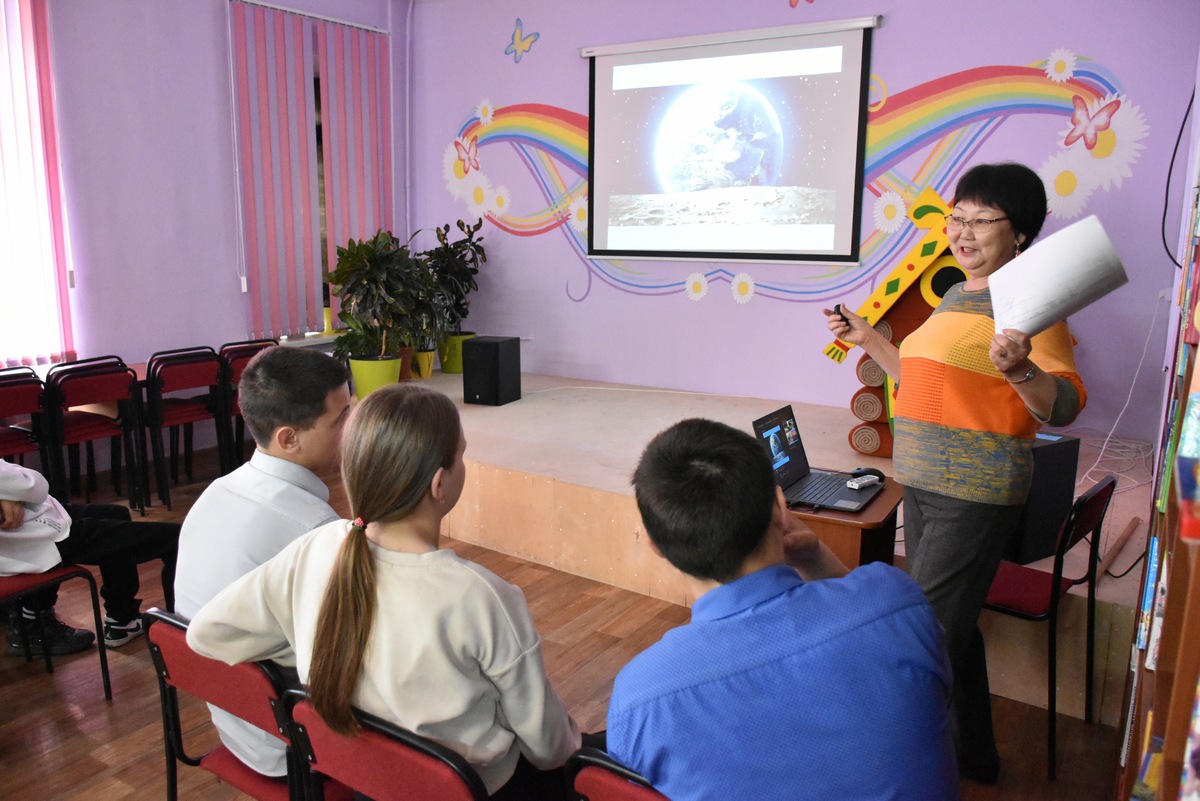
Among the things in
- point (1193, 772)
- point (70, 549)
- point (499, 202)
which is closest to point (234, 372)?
point (70, 549)

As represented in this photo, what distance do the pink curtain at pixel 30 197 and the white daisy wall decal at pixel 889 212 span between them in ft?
14.6

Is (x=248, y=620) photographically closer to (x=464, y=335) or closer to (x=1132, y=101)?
(x=1132, y=101)

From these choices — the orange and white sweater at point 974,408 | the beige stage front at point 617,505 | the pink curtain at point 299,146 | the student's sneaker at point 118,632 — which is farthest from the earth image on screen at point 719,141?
the student's sneaker at point 118,632

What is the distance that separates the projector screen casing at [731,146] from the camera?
486cm

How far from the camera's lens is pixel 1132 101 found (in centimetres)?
409

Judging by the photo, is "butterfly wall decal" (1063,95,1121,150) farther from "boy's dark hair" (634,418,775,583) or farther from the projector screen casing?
"boy's dark hair" (634,418,775,583)

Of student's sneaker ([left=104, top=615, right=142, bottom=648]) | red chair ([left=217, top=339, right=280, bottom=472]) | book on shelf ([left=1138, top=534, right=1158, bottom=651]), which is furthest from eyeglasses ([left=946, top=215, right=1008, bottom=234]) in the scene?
red chair ([left=217, top=339, right=280, bottom=472])

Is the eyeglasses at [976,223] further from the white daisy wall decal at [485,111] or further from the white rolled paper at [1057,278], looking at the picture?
the white daisy wall decal at [485,111]

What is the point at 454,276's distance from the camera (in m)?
6.10

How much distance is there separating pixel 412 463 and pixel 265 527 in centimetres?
55

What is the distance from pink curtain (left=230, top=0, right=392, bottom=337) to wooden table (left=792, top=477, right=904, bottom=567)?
445 cm

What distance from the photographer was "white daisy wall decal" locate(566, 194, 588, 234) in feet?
19.1

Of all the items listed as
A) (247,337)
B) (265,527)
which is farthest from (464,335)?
(265,527)

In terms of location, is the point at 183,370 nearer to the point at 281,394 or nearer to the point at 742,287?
the point at 281,394
